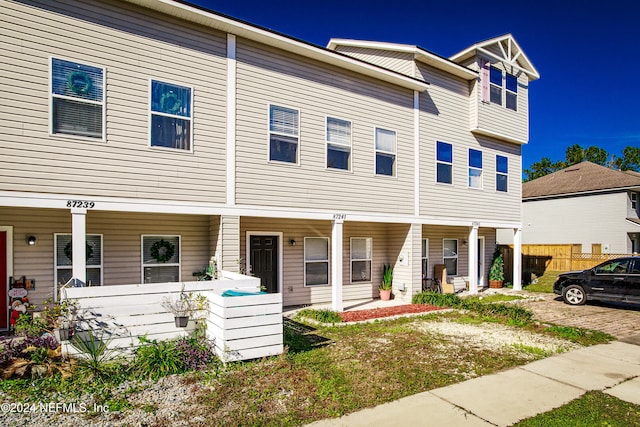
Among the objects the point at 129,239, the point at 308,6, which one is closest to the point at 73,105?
the point at 129,239

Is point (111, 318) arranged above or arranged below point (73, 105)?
below

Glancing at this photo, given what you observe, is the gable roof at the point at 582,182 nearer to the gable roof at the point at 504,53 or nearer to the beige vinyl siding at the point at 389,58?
the gable roof at the point at 504,53

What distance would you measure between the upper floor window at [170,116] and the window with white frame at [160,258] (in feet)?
7.57

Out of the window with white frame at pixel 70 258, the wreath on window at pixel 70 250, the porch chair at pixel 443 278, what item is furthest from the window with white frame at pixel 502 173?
the wreath on window at pixel 70 250

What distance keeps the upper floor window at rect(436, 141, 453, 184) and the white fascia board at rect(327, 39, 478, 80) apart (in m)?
2.54

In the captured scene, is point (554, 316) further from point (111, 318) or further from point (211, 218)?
point (111, 318)

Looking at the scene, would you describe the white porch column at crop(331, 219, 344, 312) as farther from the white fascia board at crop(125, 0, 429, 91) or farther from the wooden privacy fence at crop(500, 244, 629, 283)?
the wooden privacy fence at crop(500, 244, 629, 283)

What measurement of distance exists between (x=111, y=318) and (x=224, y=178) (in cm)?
391

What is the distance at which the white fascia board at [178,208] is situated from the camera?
6.68 metres

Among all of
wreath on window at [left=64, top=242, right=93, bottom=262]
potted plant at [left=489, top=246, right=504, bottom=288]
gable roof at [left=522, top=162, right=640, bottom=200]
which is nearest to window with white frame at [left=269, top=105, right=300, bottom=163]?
wreath on window at [left=64, top=242, right=93, bottom=262]

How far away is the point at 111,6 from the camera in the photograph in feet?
24.8

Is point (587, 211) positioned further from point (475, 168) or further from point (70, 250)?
point (70, 250)

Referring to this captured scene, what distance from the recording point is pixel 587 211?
24141 millimetres

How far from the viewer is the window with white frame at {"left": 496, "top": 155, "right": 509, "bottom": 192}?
49.4 ft
